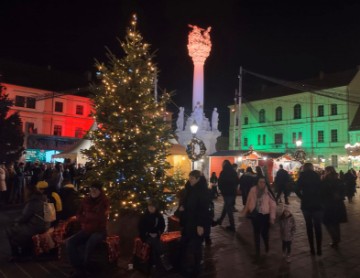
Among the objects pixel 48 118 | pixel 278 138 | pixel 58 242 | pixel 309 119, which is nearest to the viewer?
pixel 58 242

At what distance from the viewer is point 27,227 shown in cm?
672

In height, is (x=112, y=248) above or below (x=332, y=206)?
below

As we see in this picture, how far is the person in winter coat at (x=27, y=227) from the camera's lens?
666 centimetres

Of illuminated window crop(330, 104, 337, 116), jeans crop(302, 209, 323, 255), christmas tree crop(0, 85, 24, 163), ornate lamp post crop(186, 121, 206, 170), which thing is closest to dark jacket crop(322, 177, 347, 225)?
jeans crop(302, 209, 323, 255)

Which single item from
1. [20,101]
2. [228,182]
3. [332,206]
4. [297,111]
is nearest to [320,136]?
[297,111]

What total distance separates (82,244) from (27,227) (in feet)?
4.57

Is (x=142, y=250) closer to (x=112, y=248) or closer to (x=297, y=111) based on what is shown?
(x=112, y=248)

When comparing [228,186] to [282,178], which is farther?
[282,178]

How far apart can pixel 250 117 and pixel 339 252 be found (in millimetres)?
53491

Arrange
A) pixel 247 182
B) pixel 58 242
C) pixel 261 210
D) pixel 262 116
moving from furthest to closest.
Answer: pixel 262 116 < pixel 247 182 < pixel 261 210 < pixel 58 242

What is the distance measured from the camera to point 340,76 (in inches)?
1954

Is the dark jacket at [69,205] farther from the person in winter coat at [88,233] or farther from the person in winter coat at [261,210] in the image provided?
the person in winter coat at [261,210]

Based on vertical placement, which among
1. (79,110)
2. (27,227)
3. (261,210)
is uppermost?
(79,110)

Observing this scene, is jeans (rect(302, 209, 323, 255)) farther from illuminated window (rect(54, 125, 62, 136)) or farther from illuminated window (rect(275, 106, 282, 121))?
illuminated window (rect(275, 106, 282, 121))
